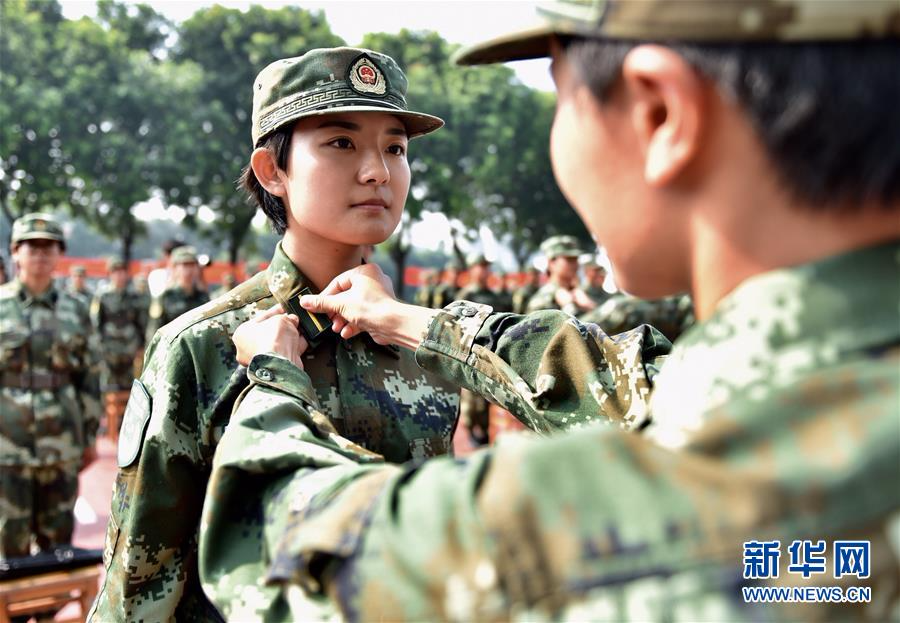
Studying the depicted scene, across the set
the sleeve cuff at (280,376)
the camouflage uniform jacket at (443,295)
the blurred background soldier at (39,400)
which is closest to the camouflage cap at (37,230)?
the blurred background soldier at (39,400)

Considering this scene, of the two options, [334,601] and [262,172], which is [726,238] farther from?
[262,172]

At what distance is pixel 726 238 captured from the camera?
940mm

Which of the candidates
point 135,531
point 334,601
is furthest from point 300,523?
point 135,531

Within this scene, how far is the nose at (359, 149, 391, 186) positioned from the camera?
6.92 feet

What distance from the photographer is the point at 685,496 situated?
787 mm

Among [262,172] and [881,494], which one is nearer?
[881,494]

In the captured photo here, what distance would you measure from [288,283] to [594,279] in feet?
34.2

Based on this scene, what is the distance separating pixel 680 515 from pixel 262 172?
1.74 m

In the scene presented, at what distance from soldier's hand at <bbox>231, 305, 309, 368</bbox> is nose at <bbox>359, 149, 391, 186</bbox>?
1.59 feet

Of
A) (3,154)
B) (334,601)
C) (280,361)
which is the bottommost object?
(334,601)

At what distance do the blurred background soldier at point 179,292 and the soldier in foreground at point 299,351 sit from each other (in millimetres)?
9960

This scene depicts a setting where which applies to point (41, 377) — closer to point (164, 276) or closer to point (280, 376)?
point (280, 376)

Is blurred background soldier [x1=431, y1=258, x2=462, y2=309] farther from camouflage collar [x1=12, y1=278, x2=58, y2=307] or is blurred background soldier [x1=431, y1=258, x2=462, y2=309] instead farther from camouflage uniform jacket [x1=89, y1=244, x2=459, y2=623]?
camouflage uniform jacket [x1=89, y1=244, x2=459, y2=623]

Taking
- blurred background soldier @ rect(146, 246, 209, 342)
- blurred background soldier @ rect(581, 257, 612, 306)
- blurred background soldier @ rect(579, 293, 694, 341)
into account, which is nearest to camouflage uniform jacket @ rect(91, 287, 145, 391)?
blurred background soldier @ rect(146, 246, 209, 342)
